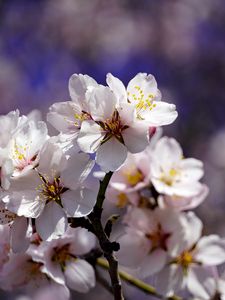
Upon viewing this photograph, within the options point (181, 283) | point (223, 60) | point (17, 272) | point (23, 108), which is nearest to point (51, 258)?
point (17, 272)

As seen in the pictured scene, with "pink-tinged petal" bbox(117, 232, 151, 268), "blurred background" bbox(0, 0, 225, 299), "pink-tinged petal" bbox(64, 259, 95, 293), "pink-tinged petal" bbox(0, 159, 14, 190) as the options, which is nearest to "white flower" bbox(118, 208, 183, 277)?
"pink-tinged petal" bbox(117, 232, 151, 268)

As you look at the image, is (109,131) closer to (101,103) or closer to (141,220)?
(101,103)

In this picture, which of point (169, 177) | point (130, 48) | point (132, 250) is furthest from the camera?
point (130, 48)

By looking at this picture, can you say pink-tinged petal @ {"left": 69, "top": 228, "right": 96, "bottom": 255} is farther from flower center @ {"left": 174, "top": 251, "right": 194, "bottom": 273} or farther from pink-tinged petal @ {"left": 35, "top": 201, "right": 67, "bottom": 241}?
pink-tinged petal @ {"left": 35, "top": 201, "right": 67, "bottom": 241}

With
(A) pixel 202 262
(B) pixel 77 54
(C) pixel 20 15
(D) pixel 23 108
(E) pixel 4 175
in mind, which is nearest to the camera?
(E) pixel 4 175

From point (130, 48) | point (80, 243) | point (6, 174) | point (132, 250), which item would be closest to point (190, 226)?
point (132, 250)

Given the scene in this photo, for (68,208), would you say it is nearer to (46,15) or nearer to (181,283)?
(181,283)
